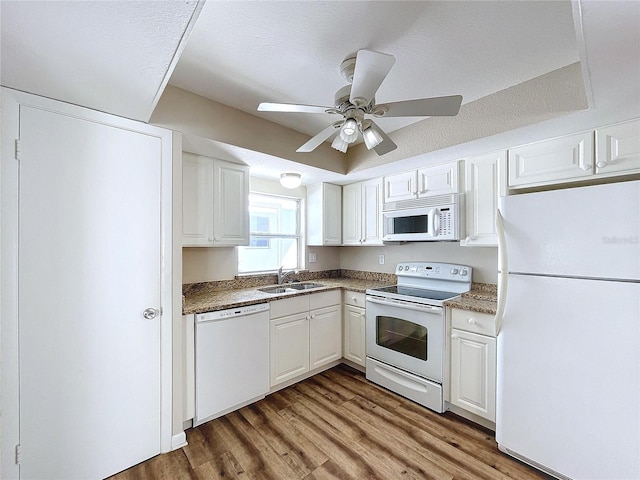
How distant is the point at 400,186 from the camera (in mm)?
2879

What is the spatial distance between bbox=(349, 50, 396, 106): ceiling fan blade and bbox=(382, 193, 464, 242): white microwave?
1.40 m

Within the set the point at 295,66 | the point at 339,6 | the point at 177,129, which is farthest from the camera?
the point at 177,129

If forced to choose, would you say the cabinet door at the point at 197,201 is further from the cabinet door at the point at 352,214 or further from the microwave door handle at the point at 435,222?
the microwave door handle at the point at 435,222

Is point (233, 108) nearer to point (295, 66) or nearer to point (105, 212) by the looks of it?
point (295, 66)

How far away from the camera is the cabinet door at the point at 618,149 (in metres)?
1.61

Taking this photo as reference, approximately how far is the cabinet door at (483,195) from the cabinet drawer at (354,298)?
114 cm

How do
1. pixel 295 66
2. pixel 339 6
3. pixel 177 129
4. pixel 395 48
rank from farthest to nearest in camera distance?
pixel 177 129, pixel 295 66, pixel 395 48, pixel 339 6

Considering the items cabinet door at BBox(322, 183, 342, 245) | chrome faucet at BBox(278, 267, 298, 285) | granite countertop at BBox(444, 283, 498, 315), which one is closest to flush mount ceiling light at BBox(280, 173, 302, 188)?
cabinet door at BBox(322, 183, 342, 245)

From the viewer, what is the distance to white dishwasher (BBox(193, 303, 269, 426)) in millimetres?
2074

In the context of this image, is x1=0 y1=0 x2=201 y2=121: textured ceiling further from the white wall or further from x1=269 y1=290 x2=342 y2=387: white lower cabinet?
the white wall

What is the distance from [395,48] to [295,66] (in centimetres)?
59

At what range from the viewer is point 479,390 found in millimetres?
2072

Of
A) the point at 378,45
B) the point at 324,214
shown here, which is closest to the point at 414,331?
the point at 324,214

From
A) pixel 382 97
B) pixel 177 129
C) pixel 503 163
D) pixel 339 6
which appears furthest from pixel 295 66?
pixel 503 163
